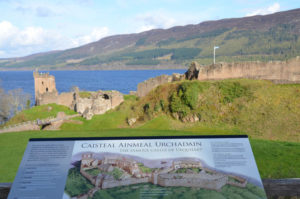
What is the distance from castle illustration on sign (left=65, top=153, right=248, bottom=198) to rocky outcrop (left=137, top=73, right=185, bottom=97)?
2692 centimetres

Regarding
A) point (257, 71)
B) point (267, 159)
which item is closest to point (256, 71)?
point (257, 71)

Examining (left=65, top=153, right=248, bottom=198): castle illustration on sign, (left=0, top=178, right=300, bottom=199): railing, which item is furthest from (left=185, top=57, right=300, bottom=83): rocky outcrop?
(left=65, top=153, right=248, bottom=198): castle illustration on sign

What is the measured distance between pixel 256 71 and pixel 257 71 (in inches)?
3.5

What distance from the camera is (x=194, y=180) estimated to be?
17.3 ft

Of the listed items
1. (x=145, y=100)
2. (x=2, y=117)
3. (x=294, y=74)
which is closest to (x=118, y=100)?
→ (x=145, y=100)

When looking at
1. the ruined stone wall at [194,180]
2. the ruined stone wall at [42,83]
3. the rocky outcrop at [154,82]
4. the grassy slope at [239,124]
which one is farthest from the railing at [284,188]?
the ruined stone wall at [42,83]

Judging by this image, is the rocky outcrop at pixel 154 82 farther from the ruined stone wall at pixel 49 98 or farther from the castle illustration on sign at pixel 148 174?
the castle illustration on sign at pixel 148 174

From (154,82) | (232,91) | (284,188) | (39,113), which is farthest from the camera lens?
(39,113)

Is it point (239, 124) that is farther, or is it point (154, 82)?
point (154, 82)

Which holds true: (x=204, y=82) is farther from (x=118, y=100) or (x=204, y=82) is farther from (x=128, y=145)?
(x=128, y=145)

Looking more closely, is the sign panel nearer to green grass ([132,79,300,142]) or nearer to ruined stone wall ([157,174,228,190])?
ruined stone wall ([157,174,228,190])

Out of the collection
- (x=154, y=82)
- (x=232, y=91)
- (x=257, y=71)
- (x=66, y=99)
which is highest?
(x=257, y=71)

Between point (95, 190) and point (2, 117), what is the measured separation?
57276mm

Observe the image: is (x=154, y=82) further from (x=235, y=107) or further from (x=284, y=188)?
(x=284, y=188)
